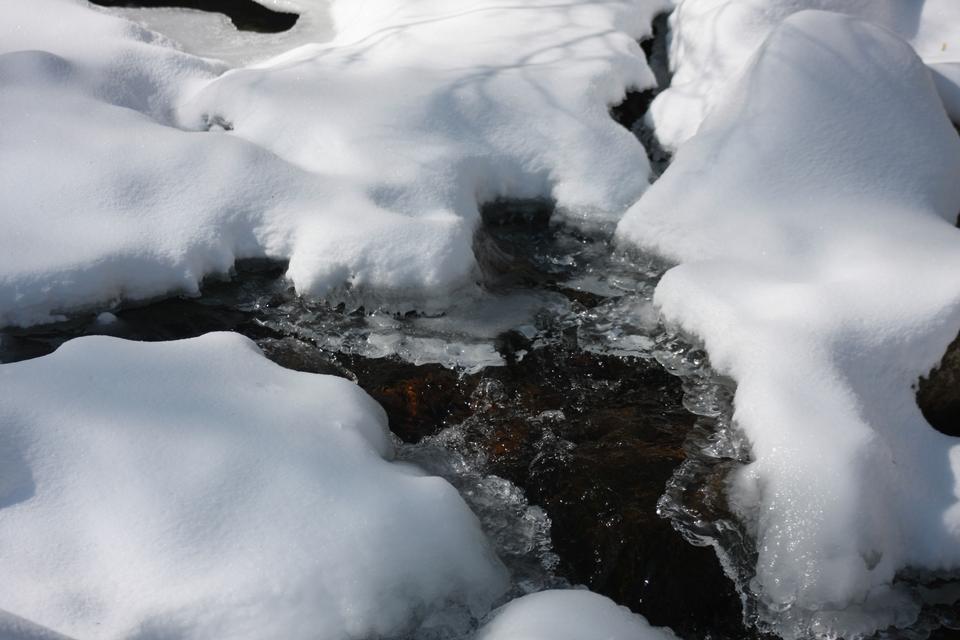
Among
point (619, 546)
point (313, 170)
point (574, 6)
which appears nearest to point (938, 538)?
point (619, 546)

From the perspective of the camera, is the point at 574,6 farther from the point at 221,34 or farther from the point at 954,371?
the point at 954,371

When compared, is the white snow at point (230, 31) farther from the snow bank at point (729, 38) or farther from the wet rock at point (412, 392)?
the wet rock at point (412, 392)

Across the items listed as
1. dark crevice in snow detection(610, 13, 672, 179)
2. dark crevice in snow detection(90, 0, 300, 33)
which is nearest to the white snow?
dark crevice in snow detection(90, 0, 300, 33)

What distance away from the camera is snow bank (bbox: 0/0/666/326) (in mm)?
3717

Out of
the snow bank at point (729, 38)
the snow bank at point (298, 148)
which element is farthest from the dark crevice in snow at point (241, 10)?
the snow bank at point (729, 38)

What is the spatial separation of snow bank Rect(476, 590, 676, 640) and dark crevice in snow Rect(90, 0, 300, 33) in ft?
16.0

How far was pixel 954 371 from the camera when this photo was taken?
10.5 ft

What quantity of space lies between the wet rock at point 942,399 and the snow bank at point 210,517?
170 centimetres

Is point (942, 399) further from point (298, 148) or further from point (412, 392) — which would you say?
point (298, 148)

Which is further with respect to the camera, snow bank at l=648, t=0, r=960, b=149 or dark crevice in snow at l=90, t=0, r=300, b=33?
dark crevice in snow at l=90, t=0, r=300, b=33

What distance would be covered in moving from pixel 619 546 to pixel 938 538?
102cm

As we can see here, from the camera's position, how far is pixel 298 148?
4312 mm

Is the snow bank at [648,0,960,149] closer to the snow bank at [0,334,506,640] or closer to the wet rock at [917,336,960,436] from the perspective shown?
the wet rock at [917,336,960,436]

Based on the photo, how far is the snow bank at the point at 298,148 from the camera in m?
3.72
